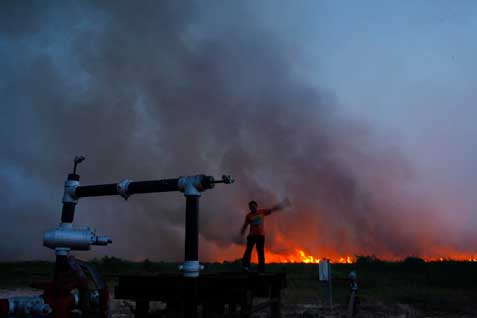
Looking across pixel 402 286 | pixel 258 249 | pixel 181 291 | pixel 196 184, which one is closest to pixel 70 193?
pixel 196 184

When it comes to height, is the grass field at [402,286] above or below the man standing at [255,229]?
below

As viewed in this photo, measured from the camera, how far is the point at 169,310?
805 centimetres

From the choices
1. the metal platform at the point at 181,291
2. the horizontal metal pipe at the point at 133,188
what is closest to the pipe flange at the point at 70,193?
the horizontal metal pipe at the point at 133,188

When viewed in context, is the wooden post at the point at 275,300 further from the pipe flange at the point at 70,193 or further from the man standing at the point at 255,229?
the pipe flange at the point at 70,193

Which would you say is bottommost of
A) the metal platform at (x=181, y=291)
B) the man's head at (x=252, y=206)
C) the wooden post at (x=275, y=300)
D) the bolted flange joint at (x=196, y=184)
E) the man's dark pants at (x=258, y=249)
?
the wooden post at (x=275, y=300)

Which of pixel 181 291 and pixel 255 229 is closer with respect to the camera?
pixel 181 291

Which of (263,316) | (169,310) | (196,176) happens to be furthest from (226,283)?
(263,316)

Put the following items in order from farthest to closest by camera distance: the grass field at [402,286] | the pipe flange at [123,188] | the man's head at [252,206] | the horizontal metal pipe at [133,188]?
the grass field at [402,286]
the man's head at [252,206]
the pipe flange at [123,188]
the horizontal metal pipe at [133,188]

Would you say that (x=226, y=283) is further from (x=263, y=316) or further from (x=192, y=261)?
(x=263, y=316)

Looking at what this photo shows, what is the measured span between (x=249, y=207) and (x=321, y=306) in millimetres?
15620

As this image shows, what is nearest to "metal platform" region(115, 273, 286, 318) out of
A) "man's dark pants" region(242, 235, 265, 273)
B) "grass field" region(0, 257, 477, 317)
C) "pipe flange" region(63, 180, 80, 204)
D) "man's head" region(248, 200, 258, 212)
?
"pipe flange" region(63, 180, 80, 204)

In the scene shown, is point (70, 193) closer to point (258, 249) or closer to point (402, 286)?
point (258, 249)

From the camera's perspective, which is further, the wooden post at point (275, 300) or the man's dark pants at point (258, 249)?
the man's dark pants at point (258, 249)

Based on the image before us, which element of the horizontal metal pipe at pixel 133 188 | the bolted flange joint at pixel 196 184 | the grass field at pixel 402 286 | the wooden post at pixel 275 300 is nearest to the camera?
the bolted flange joint at pixel 196 184
